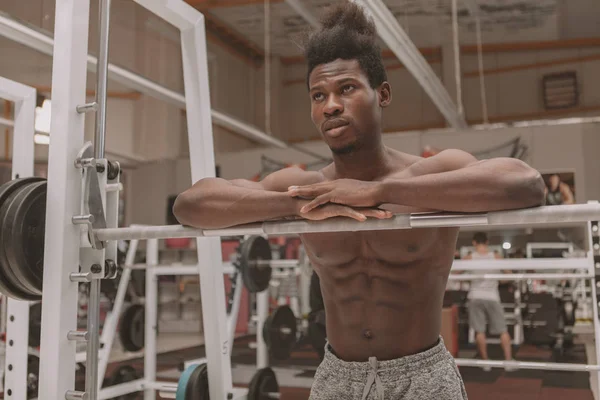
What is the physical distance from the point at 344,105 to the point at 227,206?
431 mm

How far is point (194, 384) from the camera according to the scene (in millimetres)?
2461

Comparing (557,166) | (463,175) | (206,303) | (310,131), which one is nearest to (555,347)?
(557,166)

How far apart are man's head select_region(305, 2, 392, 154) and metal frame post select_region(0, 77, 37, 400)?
1.56 meters

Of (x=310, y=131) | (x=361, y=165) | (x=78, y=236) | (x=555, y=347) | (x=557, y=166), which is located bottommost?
(x=555, y=347)

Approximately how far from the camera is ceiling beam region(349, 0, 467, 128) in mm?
4516

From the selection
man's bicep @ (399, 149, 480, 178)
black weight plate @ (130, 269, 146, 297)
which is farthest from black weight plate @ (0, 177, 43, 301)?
black weight plate @ (130, 269, 146, 297)

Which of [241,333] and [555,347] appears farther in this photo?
[241,333]

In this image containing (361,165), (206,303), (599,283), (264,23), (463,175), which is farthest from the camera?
(264,23)

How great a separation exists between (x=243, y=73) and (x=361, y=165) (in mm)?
9035

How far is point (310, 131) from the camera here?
10.3m

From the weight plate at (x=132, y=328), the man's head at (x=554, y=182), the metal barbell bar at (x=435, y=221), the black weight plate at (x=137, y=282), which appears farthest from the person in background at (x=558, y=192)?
the metal barbell bar at (x=435, y=221)

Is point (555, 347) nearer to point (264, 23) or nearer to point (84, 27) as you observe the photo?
point (264, 23)

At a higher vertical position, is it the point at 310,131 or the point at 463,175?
the point at 310,131

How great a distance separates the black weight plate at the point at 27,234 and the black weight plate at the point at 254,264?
9.69ft
